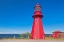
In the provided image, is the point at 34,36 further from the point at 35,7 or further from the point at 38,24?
the point at 35,7

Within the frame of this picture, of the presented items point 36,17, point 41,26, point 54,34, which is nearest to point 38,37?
point 41,26

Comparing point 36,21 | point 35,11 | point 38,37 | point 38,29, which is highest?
point 35,11

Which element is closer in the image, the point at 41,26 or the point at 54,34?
the point at 41,26

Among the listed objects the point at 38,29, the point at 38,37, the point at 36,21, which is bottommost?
the point at 38,37

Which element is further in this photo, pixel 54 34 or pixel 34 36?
pixel 54 34

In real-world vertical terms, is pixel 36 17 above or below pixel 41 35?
above

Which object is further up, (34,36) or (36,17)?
(36,17)

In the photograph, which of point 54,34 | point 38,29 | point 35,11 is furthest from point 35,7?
point 54,34

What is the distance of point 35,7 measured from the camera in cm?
3206

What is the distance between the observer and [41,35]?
31.1 meters

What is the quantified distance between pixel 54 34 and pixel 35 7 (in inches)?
815

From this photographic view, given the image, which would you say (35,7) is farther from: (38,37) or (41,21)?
(38,37)

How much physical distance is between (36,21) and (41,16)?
2048mm

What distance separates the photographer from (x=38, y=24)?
30578 millimetres
